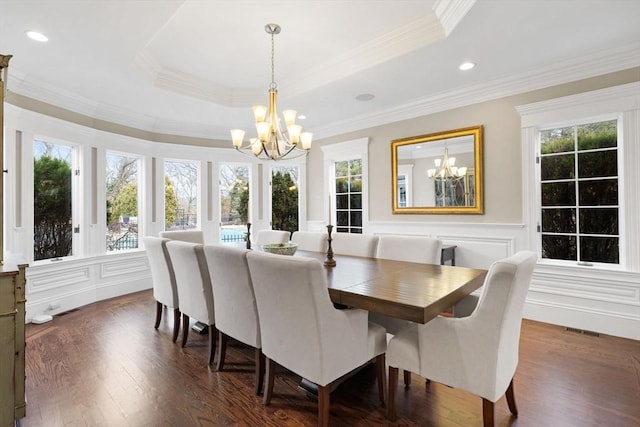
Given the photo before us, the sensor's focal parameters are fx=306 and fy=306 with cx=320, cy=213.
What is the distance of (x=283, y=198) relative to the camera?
19.2ft

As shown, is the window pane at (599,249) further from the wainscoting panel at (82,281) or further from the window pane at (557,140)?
the wainscoting panel at (82,281)

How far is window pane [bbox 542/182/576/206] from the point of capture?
318 centimetres

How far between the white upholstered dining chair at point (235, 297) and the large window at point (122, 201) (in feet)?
10.0

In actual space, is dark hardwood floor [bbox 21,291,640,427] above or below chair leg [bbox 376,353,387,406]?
below

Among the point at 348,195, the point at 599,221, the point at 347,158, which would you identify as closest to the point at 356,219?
the point at 348,195

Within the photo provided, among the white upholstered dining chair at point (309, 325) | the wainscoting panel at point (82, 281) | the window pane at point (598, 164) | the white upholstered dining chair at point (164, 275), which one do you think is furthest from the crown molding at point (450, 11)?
the wainscoting panel at point (82, 281)

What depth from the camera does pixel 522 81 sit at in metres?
3.28

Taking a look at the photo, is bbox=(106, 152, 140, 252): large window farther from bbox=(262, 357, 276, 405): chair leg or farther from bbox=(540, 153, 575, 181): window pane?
bbox=(540, 153, 575, 181): window pane

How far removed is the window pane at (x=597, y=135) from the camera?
2982mm

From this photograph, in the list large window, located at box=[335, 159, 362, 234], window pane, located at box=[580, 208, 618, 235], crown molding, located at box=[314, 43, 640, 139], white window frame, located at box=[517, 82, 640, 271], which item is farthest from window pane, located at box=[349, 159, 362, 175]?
window pane, located at box=[580, 208, 618, 235]

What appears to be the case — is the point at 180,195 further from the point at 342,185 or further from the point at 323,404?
the point at 323,404

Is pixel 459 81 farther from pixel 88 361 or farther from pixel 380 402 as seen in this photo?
pixel 88 361

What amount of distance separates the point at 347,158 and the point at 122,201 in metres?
3.47

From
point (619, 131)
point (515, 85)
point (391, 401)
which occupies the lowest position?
point (391, 401)
